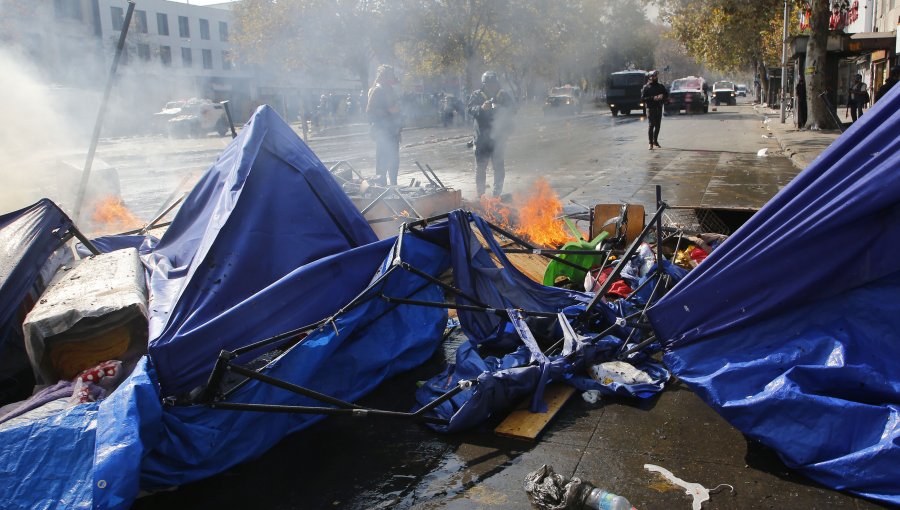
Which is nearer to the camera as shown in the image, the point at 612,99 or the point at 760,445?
the point at 760,445

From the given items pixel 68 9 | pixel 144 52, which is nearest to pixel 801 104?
pixel 68 9

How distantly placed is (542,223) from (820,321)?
435 centimetres

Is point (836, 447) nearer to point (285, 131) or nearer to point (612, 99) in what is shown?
point (285, 131)

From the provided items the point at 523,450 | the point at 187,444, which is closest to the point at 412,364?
the point at 523,450

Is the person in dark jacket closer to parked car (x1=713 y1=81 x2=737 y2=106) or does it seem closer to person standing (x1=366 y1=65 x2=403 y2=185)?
person standing (x1=366 y1=65 x2=403 y2=185)

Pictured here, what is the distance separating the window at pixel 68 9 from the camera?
16817 mm

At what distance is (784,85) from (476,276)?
2682 centimetres

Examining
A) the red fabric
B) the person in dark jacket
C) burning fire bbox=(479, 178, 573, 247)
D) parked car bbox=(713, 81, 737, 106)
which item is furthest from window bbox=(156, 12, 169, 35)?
the red fabric

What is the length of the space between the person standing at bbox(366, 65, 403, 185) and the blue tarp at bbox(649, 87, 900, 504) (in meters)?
7.57

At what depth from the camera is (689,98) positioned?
35969 millimetres

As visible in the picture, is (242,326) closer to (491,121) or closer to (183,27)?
(491,121)

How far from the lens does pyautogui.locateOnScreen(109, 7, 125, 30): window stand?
66.1 ft

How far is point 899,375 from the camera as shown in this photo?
2.71 meters

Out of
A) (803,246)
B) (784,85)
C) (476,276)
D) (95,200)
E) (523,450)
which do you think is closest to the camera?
(803,246)
